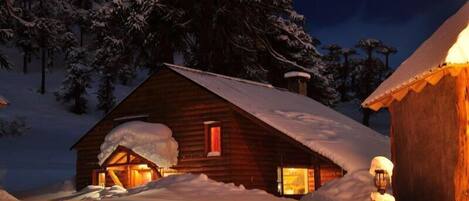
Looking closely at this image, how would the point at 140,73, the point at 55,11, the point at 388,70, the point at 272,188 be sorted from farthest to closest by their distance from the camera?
the point at 140,73, the point at 388,70, the point at 55,11, the point at 272,188

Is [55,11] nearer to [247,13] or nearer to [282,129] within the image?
[247,13]

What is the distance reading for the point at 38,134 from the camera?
52844 millimetres

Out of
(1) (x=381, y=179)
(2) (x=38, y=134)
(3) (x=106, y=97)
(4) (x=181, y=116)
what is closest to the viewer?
(1) (x=381, y=179)

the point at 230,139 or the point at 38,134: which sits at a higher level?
the point at 38,134

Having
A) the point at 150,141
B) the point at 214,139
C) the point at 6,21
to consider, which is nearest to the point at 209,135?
the point at 214,139

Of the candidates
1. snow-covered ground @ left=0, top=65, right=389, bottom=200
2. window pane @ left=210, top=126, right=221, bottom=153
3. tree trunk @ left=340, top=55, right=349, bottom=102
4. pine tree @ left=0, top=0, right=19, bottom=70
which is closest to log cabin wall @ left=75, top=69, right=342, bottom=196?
window pane @ left=210, top=126, right=221, bottom=153

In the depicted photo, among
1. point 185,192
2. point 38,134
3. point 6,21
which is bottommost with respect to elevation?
point 185,192

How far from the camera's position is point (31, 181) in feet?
127

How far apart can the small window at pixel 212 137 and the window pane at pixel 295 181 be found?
4.38 metres

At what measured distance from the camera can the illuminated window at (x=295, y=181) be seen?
2759 centimetres

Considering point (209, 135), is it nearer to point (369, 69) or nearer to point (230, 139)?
point (230, 139)

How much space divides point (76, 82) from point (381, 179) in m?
50.9

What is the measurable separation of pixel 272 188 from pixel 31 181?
19154 millimetres

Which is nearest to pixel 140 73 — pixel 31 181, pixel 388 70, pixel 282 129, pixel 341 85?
pixel 341 85
